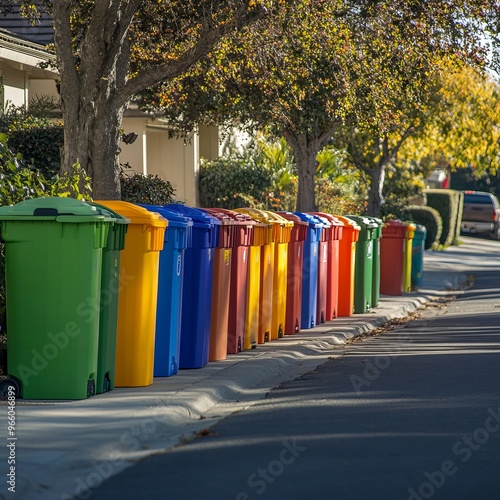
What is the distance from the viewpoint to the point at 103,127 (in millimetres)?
14977

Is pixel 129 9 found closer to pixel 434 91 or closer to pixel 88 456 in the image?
pixel 88 456

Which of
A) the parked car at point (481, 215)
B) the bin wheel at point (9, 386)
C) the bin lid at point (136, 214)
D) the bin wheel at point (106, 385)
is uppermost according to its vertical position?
the bin lid at point (136, 214)

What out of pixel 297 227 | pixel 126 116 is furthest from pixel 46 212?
pixel 126 116

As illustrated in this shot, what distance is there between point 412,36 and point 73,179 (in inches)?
262

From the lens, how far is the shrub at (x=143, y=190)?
20.9 metres

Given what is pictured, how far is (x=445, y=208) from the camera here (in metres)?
42.7

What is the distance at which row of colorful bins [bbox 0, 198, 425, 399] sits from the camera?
9.28m

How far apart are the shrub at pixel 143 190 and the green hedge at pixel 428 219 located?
17.0 metres

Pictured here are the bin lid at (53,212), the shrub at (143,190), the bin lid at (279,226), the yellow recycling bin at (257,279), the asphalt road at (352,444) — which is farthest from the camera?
the shrub at (143,190)

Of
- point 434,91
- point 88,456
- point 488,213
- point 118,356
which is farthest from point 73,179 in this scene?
point 488,213

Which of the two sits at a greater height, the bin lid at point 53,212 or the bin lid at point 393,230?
the bin lid at point 53,212

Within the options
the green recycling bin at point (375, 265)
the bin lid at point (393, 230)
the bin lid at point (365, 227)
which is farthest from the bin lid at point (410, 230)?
the bin lid at point (365, 227)

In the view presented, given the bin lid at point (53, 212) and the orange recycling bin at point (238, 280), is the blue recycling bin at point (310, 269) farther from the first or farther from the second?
the bin lid at point (53, 212)

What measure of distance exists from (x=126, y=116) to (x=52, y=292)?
1956 centimetres
